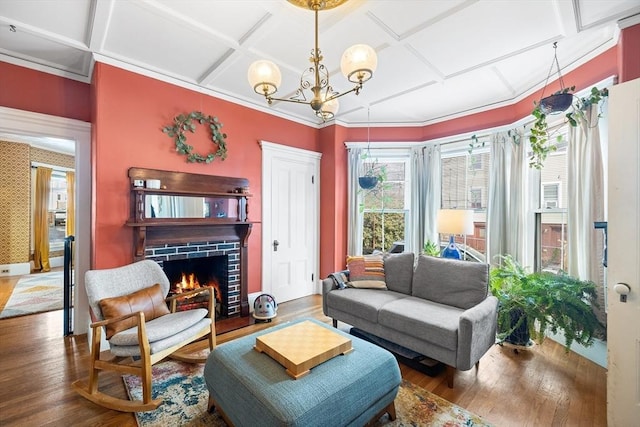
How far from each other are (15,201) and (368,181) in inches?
278

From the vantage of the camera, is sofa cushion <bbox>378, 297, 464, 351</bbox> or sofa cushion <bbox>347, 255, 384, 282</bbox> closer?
sofa cushion <bbox>378, 297, 464, 351</bbox>

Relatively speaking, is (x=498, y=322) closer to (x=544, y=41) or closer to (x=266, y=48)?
(x=544, y=41)

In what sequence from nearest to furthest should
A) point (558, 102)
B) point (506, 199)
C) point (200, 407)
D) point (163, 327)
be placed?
point (200, 407) → point (163, 327) → point (558, 102) → point (506, 199)

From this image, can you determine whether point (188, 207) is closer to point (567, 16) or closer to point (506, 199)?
point (567, 16)

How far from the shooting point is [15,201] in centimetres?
573

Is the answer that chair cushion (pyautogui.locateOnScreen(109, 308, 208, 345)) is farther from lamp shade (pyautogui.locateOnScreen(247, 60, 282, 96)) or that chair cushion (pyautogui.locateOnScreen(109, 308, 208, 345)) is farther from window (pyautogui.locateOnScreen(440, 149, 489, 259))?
window (pyautogui.locateOnScreen(440, 149, 489, 259))

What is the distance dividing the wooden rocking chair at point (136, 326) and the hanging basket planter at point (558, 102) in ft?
12.0

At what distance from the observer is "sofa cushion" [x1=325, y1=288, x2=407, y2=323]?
282cm

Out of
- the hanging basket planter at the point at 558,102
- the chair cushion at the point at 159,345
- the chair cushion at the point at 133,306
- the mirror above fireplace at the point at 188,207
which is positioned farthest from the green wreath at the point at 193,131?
the hanging basket planter at the point at 558,102

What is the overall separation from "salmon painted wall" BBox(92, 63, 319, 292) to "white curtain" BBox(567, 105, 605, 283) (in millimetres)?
3684

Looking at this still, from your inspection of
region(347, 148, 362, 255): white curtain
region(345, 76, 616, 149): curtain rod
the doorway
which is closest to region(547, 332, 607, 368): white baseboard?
region(345, 76, 616, 149): curtain rod

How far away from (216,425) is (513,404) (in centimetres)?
208

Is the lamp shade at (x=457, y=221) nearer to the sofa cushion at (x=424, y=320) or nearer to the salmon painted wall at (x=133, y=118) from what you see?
the sofa cushion at (x=424, y=320)

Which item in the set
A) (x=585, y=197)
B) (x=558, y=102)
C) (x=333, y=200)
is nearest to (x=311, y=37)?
(x=558, y=102)
